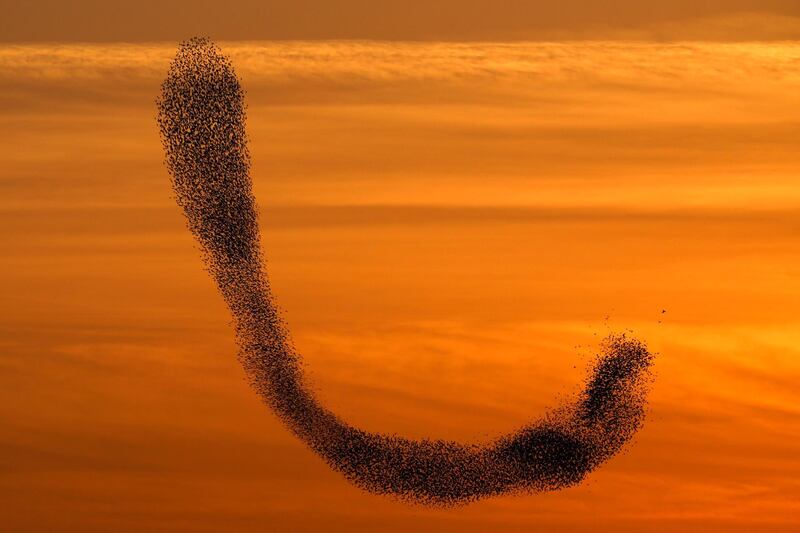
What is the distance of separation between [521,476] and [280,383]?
28.8ft

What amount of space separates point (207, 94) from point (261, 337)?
357 inches

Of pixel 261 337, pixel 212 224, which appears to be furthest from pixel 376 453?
pixel 212 224

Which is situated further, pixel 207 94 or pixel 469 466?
pixel 469 466

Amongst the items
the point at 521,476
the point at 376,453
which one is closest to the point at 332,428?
the point at 376,453

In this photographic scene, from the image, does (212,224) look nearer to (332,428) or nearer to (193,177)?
(193,177)

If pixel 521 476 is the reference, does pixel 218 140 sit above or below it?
above

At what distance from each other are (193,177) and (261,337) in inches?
250

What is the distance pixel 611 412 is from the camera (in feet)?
229

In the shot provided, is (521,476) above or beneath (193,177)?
beneath

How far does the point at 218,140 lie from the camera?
64875mm

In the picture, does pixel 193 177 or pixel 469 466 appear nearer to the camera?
pixel 193 177

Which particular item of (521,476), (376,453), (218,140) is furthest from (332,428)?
(218,140)

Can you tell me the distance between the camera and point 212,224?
2623 inches

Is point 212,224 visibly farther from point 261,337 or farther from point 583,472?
point 583,472
